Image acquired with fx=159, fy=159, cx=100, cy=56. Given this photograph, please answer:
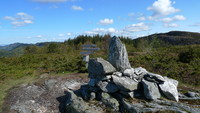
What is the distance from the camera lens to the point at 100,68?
920 cm

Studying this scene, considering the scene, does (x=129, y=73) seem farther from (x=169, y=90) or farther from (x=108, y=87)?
(x=169, y=90)

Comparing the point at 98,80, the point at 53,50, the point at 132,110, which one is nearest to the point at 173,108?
the point at 132,110

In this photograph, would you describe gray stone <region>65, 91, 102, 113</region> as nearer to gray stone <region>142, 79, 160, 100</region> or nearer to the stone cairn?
the stone cairn

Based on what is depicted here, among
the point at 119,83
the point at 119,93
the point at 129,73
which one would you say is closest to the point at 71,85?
the point at 119,93

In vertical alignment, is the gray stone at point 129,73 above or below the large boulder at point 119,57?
below

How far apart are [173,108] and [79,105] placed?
4461 mm

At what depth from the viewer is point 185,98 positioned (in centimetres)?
855

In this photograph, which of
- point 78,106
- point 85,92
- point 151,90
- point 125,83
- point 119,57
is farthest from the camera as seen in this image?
point 119,57

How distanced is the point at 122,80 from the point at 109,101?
1.29 metres

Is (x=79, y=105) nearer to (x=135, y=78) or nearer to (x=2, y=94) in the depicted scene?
(x=135, y=78)

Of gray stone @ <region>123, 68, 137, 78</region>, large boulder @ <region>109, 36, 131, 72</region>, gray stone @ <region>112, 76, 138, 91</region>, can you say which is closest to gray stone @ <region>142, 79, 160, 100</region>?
gray stone @ <region>112, 76, 138, 91</region>

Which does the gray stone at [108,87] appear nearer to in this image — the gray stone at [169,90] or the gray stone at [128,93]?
the gray stone at [128,93]

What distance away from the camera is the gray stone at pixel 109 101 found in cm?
804

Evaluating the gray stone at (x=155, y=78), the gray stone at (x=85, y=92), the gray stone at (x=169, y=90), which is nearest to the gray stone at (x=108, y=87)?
the gray stone at (x=85, y=92)
